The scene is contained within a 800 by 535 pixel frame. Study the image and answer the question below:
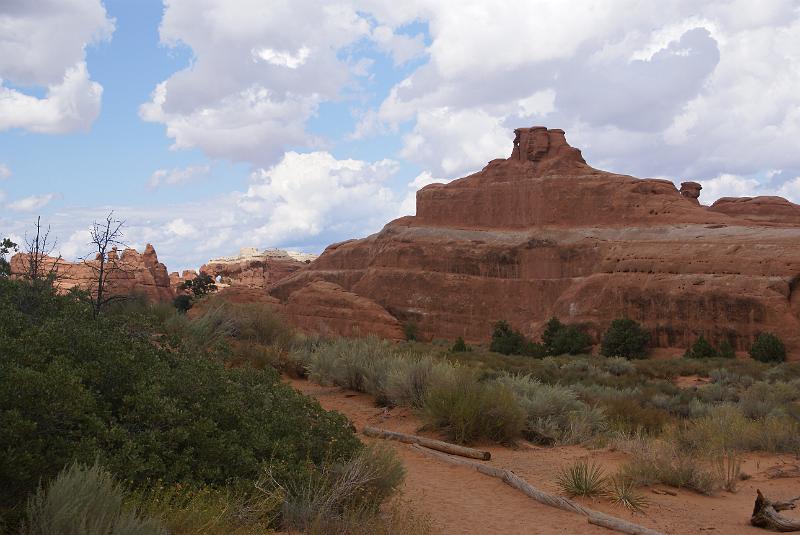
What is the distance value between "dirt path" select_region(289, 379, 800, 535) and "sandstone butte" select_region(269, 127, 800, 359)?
1230 inches

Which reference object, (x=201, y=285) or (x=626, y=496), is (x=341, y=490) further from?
(x=201, y=285)

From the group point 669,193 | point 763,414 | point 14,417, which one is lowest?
point 763,414

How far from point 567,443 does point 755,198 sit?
53.8 m

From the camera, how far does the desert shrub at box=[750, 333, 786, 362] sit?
114ft

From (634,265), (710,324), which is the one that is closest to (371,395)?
(710,324)

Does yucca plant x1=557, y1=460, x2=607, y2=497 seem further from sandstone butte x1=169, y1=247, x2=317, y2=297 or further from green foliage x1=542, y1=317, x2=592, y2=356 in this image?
sandstone butte x1=169, y1=247, x2=317, y2=297

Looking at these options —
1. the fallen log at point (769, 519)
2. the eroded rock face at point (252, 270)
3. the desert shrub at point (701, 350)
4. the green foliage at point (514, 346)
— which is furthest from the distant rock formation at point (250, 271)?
the fallen log at point (769, 519)

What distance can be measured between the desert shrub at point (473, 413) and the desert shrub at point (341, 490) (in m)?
3.97

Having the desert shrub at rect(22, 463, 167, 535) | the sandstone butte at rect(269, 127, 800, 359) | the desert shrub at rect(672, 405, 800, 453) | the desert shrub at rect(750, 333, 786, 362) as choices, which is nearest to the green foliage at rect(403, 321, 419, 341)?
the sandstone butte at rect(269, 127, 800, 359)

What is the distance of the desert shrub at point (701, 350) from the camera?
36.9 metres

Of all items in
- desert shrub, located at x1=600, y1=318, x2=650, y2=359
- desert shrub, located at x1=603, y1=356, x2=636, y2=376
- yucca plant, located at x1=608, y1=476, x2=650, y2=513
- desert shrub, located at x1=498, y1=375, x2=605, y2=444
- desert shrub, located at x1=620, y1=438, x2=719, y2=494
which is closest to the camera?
yucca plant, located at x1=608, y1=476, x2=650, y2=513

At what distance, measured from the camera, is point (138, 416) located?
18.4ft

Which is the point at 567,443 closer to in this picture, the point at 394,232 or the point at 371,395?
the point at 371,395

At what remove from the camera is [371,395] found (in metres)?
15.1
